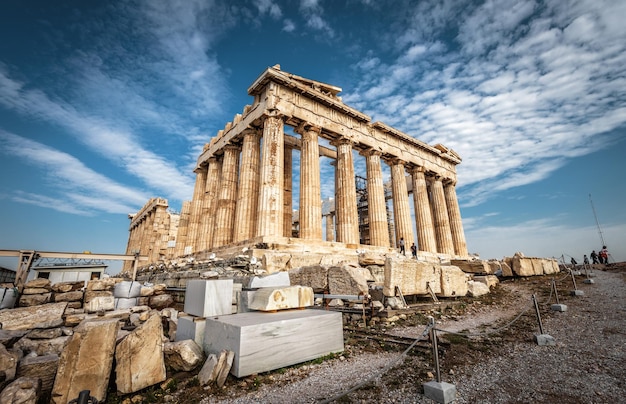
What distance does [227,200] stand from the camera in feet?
59.7

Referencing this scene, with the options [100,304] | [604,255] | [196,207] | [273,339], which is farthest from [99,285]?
[604,255]

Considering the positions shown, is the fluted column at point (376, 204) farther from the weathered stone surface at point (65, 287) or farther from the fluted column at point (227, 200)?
the weathered stone surface at point (65, 287)

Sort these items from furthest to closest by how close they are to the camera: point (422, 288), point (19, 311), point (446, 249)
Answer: point (446, 249) < point (422, 288) < point (19, 311)

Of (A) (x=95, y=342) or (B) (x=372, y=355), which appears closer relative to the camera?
(A) (x=95, y=342)

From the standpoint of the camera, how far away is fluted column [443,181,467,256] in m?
25.0

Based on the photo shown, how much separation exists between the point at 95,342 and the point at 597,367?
21.3 ft

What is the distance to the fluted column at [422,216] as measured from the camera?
22.0 meters

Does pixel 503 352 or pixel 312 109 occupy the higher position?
pixel 312 109

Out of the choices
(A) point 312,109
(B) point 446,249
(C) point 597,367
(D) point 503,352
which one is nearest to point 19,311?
(D) point 503,352

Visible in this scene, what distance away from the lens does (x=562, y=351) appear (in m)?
4.39

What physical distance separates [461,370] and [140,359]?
4.10m

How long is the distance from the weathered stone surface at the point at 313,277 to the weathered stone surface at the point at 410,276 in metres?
1.72

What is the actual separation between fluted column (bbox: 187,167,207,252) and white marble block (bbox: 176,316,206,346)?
55.3 ft

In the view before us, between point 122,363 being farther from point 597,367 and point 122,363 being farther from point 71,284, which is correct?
point 71,284
